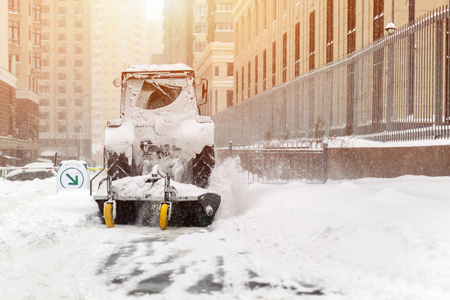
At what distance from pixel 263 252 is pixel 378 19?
52.0 ft

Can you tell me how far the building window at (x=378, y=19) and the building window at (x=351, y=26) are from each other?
2263 millimetres

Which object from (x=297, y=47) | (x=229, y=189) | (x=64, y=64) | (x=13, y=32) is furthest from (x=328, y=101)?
(x=64, y=64)


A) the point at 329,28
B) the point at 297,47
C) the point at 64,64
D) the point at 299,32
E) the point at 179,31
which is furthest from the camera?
the point at 64,64

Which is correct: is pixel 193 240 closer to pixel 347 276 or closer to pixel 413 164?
pixel 347 276

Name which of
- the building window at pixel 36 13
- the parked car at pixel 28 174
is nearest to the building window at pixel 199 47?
the building window at pixel 36 13

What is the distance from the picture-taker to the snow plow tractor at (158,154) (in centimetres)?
977

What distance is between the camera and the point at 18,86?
71.6 m

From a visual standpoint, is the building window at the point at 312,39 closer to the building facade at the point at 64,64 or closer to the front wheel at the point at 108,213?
the front wheel at the point at 108,213

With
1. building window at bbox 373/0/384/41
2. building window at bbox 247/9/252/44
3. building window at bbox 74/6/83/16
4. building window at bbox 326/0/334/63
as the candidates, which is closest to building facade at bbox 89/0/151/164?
building window at bbox 74/6/83/16

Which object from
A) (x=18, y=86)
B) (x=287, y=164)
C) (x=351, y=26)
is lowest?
(x=287, y=164)

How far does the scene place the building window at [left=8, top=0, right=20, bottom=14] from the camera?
6918cm

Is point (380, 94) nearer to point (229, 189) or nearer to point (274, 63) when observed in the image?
point (229, 189)

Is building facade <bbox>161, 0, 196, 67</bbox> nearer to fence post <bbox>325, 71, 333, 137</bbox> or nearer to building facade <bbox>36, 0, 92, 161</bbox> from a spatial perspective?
building facade <bbox>36, 0, 92, 161</bbox>

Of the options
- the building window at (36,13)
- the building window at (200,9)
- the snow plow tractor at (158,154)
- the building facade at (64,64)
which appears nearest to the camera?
the snow plow tractor at (158,154)
